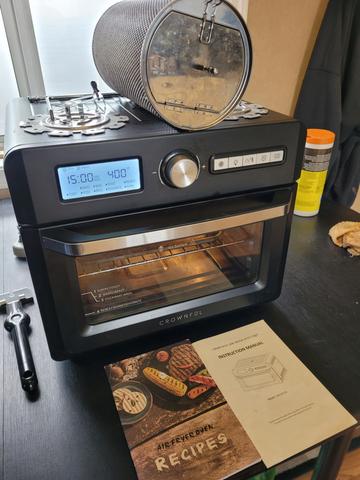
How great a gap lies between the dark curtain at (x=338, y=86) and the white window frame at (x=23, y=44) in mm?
237

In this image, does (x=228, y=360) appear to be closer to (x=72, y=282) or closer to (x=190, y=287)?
(x=190, y=287)

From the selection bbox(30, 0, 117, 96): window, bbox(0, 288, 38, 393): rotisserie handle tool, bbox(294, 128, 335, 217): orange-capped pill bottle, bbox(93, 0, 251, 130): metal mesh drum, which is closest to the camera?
bbox(93, 0, 251, 130): metal mesh drum

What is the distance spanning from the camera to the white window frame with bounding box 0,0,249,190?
909 mm

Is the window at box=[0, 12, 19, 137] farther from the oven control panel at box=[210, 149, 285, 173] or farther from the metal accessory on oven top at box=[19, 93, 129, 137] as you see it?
the oven control panel at box=[210, 149, 285, 173]

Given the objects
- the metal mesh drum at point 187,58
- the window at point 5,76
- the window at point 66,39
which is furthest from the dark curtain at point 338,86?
the window at point 5,76

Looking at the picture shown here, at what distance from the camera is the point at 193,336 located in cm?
58

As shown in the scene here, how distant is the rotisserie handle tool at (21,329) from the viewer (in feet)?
1.65

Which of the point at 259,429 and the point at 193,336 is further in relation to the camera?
the point at 193,336

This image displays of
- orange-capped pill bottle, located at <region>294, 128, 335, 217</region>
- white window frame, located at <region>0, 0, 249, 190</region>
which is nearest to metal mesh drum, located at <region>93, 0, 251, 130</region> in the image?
orange-capped pill bottle, located at <region>294, 128, 335, 217</region>

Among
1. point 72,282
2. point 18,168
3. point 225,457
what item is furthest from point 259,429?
point 18,168

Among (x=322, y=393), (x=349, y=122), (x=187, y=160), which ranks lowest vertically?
(x=322, y=393)

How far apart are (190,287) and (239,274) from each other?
3.6 inches

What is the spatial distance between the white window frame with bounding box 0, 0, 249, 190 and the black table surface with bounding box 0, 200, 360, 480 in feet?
1.71

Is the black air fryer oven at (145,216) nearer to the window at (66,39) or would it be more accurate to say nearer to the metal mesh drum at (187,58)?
the metal mesh drum at (187,58)
